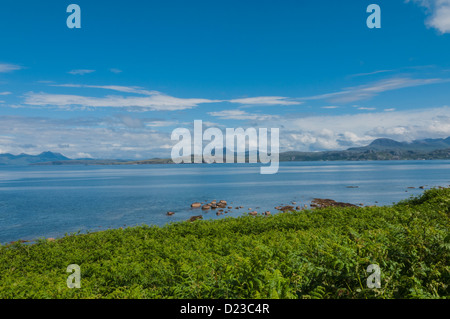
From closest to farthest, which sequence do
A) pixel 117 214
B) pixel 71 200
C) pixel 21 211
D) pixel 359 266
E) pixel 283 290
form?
1. pixel 283 290
2. pixel 359 266
3. pixel 117 214
4. pixel 21 211
5. pixel 71 200

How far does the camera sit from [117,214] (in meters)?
52.4

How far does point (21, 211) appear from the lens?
5722cm

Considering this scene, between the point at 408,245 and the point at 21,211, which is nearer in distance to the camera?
the point at 408,245

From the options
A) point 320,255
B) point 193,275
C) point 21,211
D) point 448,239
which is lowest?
point 21,211

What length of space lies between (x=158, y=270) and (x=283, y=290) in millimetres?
5392

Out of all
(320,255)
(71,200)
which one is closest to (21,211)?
(71,200)

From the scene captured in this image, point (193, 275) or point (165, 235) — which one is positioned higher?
point (193, 275)

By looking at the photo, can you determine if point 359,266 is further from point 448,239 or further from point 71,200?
point 71,200

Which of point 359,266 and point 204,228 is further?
point 204,228

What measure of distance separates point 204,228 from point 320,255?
12.7 metres

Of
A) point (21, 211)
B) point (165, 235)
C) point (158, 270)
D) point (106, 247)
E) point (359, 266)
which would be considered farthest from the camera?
point (21, 211)

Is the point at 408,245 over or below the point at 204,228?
over
